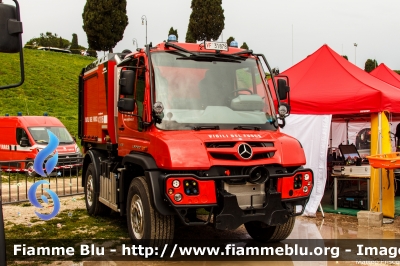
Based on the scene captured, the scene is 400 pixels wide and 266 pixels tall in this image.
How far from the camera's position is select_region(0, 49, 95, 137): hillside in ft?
94.5

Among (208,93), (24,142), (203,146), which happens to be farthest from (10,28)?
(24,142)

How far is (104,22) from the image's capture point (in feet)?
153

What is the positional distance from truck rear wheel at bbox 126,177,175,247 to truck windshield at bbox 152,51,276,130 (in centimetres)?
93

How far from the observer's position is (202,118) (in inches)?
246

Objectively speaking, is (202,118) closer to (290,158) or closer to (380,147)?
(290,158)

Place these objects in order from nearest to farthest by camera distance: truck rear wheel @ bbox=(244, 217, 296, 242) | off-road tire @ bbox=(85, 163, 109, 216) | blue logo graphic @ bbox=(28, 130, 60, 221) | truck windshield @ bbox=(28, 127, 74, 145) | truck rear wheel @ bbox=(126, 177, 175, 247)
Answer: truck rear wheel @ bbox=(126, 177, 175, 247)
truck rear wheel @ bbox=(244, 217, 296, 242)
blue logo graphic @ bbox=(28, 130, 60, 221)
off-road tire @ bbox=(85, 163, 109, 216)
truck windshield @ bbox=(28, 127, 74, 145)

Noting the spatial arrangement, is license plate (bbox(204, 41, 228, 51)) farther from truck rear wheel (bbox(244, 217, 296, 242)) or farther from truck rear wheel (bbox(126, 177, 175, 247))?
truck rear wheel (bbox(244, 217, 296, 242))

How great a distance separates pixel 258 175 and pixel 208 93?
55.6 inches

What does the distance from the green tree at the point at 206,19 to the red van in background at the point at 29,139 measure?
36901 mm

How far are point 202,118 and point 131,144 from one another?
4.38ft

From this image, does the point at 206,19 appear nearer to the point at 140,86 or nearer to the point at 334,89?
the point at 334,89

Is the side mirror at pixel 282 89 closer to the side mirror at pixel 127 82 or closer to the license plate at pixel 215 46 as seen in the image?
the license plate at pixel 215 46

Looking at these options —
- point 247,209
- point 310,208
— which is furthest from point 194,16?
point 247,209

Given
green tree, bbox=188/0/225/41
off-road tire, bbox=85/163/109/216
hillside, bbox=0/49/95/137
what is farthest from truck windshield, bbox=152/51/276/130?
green tree, bbox=188/0/225/41
